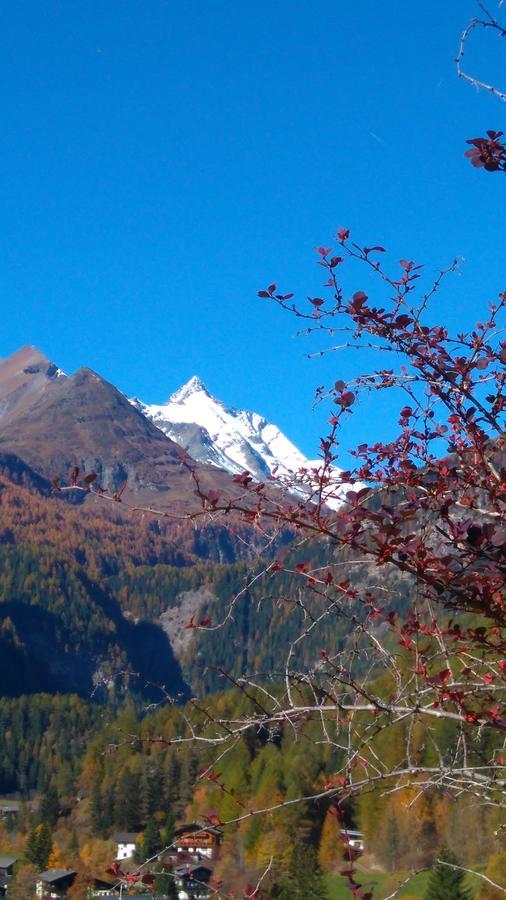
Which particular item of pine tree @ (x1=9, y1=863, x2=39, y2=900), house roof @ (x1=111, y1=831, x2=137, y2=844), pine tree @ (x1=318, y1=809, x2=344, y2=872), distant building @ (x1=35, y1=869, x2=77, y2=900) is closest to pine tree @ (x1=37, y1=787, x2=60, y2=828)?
house roof @ (x1=111, y1=831, x2=137, y2=844)

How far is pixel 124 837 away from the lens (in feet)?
258

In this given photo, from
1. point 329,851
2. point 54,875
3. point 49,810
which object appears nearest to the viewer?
point 329,851

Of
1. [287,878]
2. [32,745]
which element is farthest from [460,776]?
[32,745]

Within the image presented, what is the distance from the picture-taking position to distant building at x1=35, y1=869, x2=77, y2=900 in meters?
62.5

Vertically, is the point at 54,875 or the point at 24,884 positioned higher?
the point at 54,875

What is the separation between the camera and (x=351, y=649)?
14.6ft

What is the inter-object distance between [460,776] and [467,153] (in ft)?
8.12

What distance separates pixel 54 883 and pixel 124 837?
15247 millimetres

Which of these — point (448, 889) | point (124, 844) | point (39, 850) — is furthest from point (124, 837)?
point (448, 889)

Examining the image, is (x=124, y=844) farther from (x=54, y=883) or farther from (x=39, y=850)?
(x=54, y=883)

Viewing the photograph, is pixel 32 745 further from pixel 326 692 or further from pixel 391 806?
pixel 326 692

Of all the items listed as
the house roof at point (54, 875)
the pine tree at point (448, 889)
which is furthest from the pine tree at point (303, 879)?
the house roof at point (54, 875)

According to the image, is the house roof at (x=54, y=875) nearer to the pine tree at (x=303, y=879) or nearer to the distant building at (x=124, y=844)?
the distant building at (x=124, y=844)

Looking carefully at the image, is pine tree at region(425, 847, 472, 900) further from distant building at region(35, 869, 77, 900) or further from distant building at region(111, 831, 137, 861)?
distant building at region(111, 831, 137, 861)
